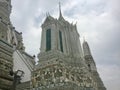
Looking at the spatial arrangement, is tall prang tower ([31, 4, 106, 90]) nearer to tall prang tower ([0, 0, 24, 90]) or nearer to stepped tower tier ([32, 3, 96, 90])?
stepped tower tier ([32, 3, 96, 90])

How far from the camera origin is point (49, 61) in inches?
983

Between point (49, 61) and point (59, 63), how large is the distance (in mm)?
1871

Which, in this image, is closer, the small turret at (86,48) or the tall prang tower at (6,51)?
the tall prang tower at (6,51)

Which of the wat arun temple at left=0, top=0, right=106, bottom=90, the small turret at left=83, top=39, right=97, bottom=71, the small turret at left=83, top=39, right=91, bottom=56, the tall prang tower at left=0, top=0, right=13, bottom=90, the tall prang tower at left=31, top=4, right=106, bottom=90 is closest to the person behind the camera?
the tall prang tower at left=0, top=0, right=13, bottom=90

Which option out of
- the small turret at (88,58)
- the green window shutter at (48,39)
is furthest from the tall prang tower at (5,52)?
the small turret at (88,58)

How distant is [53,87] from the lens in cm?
2150

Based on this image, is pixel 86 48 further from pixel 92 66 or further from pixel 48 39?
pixel 48 39

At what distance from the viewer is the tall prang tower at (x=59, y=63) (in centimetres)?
2223

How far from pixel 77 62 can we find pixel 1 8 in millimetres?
16226

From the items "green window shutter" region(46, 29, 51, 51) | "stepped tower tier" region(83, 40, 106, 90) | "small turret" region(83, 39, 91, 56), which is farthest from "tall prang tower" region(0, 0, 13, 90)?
"small turret" region(83, 39, 91, 56)

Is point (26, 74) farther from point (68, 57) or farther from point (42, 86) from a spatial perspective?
point (68, 57)

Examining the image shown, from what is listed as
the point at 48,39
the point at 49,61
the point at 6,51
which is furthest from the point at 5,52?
the point at 48,39

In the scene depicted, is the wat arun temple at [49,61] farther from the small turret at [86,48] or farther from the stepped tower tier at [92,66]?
the small turret at [86,48]

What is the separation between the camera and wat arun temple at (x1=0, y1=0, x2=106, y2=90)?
20.8 meters
